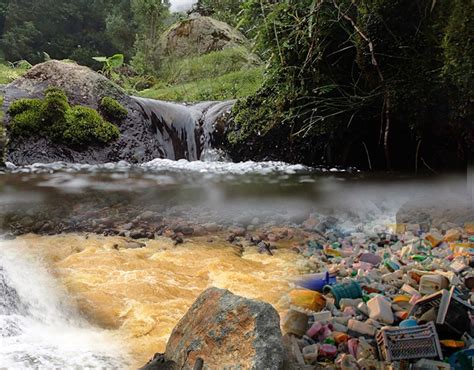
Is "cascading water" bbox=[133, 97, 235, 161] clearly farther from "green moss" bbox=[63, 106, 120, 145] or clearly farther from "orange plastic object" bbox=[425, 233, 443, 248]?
"orange plastic object" bbox=[425, 233, 443, 248]

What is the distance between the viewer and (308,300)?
6.69 ft

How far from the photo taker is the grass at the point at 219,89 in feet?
43.8

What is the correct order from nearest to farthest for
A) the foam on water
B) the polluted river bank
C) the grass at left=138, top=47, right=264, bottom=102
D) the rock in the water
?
the rock in the water
the polluted river bank
the foam on water
the grass at left=138, top=47, right=264, bottom=102

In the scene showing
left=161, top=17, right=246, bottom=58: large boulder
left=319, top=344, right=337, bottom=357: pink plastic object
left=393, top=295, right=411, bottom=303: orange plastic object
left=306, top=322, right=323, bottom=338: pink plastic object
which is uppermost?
left=161, top=17, right=246, bottom=58: large boulder

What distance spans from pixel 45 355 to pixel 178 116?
7.51m

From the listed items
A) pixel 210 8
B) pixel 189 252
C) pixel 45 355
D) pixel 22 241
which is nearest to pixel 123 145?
pixel 22 241

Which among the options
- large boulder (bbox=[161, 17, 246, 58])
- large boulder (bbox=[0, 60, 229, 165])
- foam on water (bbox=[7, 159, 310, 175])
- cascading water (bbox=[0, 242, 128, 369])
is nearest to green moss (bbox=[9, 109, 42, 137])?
large boulder (bbox=[0, 60, 229, 165])

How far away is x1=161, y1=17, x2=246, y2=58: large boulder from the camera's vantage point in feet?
58.9

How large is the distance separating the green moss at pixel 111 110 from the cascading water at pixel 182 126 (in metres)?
0.57

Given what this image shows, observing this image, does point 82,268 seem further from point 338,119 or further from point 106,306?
point 338,119

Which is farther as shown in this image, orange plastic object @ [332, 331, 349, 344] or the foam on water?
the foam on water

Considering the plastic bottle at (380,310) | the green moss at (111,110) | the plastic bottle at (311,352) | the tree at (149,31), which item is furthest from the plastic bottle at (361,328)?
the tree at (149,31)

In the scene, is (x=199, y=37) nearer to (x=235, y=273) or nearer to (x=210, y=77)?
(x=210, y=77)

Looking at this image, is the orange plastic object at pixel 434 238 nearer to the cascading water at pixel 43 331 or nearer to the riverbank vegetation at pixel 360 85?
the riverbank vegetation at pixel 360 85
